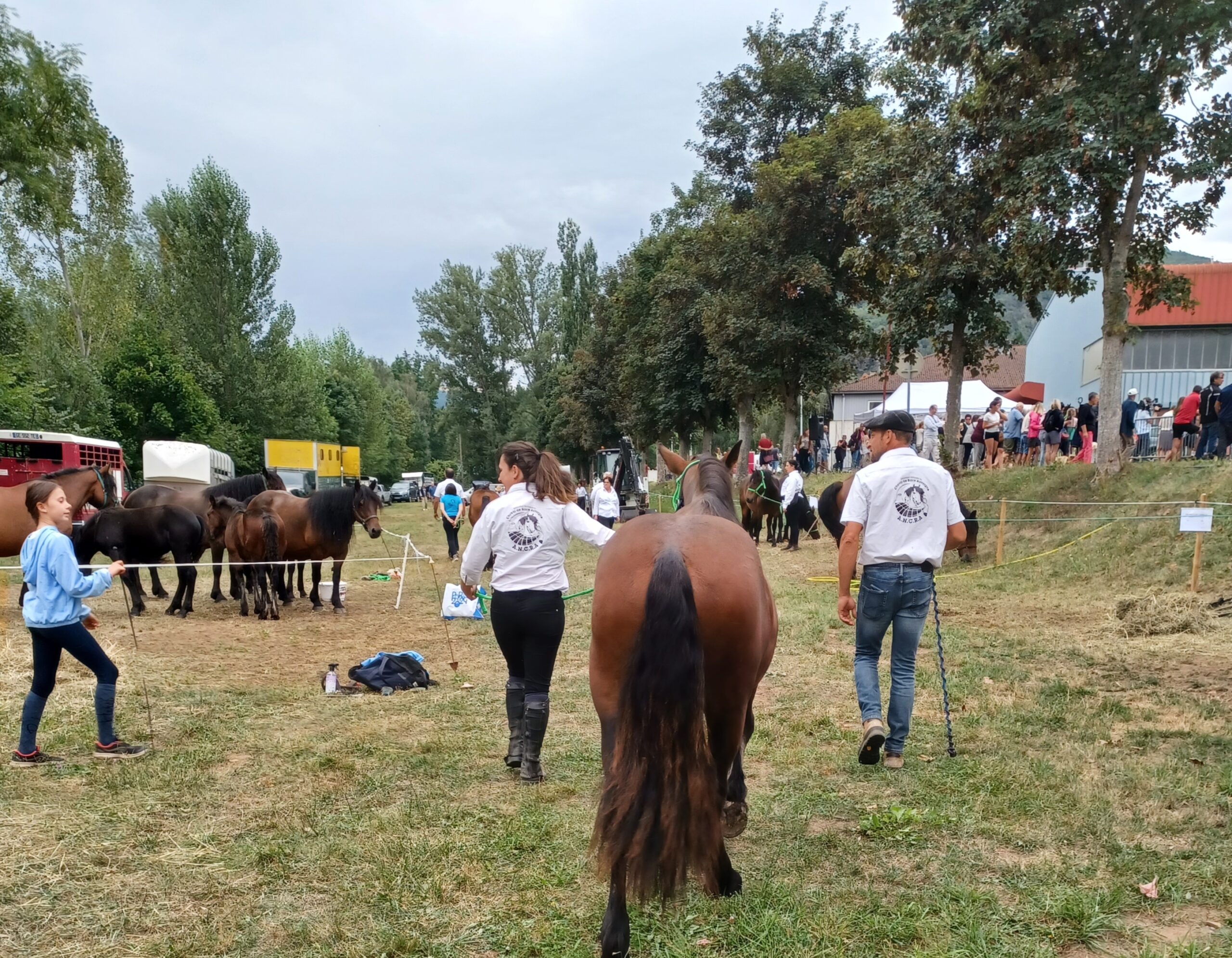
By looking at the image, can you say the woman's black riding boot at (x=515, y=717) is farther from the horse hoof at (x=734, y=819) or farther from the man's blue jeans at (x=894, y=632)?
the man's blue jeans at (x=894, y=632)

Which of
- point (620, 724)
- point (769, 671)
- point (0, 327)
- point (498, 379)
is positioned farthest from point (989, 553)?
point (498, 379)

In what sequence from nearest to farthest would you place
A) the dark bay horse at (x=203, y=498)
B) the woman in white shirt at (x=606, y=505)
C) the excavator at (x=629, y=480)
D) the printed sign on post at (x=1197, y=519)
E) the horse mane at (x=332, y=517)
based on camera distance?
the printed sign on post at (x=1197, y=519) < the horse mane at (x=332, y=517) < the dark bay horse at (x=203, y=498) < the woman in white shirt at (x=606, y=505) < the excavator at (x=629, y=480)

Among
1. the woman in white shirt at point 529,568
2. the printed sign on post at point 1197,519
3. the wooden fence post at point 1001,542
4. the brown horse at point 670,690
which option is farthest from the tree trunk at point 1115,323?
the brown horse at point 670,690

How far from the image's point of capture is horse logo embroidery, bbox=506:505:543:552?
466 cm

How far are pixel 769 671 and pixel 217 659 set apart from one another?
5.82 metres

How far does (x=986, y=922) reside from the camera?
3010 millimetres

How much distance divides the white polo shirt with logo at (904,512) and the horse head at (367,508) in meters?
8.92

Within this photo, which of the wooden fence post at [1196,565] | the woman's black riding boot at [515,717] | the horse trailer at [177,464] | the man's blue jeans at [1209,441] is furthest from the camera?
the horse trailer at [177,464]

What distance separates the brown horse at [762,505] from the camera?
1823cm

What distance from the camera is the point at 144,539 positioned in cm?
1150

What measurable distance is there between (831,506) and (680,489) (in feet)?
14.7

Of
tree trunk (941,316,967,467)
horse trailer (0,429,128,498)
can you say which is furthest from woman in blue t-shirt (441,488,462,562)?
tree trunk (941,316,967,467)

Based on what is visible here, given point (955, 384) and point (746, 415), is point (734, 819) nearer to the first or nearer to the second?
point (955, 384)

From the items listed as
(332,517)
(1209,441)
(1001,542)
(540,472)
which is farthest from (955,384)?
(540,472)
